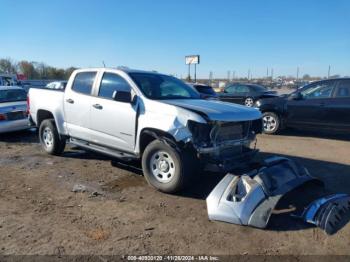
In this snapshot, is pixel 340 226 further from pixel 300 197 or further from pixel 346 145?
pixel 346 145

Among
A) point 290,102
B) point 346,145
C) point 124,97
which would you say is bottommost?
point 346,145

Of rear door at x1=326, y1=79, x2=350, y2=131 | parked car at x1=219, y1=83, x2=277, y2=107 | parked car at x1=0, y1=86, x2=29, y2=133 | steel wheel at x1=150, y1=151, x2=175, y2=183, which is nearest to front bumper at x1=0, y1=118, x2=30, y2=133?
parked car at x1=0, y1=86, x2=29, y2=133

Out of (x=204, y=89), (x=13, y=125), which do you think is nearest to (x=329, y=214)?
(x=13, y=125)

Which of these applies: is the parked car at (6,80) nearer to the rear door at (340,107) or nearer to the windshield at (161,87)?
the windshield at (161,87)

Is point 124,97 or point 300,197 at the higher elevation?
point 124,97

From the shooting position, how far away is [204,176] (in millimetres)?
6363

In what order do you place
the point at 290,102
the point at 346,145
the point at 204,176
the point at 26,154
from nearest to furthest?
the point at 204,176
the point at 26,154
the point at 346,145
the point at 290,102

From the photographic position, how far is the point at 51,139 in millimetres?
7781

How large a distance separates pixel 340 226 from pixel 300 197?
968mm

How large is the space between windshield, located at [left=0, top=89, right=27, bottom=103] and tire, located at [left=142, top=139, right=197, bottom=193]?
7.20 metres

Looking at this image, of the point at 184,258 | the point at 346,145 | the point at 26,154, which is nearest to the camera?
the point at 184,258

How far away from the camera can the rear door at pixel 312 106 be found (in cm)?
997

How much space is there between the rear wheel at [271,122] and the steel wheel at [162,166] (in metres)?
6.65

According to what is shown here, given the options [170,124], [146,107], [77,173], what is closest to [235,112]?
[170,124]
